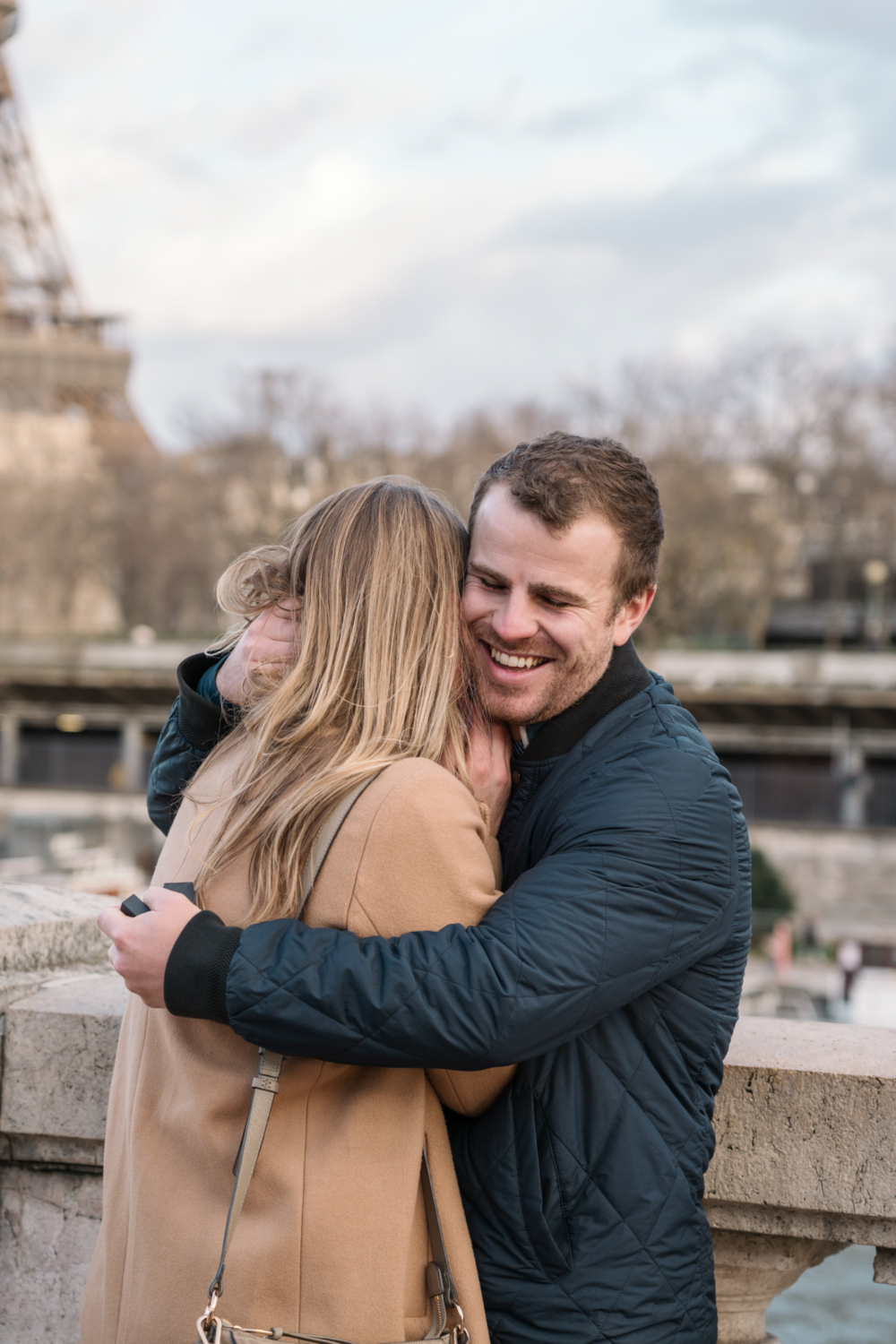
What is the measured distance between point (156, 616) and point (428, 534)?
48.2 metres

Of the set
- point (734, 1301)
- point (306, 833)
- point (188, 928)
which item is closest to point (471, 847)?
point (306, 833)

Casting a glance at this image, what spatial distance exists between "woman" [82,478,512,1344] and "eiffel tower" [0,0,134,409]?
48705 mm

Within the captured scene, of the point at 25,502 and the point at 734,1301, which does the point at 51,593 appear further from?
the point at 734,1301

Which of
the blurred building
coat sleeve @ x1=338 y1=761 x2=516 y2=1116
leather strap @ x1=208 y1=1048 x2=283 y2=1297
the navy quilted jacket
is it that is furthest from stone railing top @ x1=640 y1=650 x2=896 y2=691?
leather strap @ x1=208 y1=1048 x2=283 y2=1297

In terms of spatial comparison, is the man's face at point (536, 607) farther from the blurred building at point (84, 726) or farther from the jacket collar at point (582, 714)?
the blurred building at point (84, 726)

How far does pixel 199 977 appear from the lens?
5.56 ft

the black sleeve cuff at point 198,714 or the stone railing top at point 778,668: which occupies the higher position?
the black sleeve cuff at point 198,714

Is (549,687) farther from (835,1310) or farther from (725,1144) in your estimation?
(835,1310)

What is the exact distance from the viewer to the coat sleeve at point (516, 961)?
1.63 m

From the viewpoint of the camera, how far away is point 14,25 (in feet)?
11.9

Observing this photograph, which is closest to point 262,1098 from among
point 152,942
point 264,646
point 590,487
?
point 152,942

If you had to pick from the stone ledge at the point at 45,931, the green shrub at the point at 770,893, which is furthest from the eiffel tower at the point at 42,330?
the stone ledge at the point at 45,931

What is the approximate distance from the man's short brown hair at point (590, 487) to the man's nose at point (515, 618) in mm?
134

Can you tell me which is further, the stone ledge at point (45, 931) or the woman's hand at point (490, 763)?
the stone ledge at point (45, 931)
